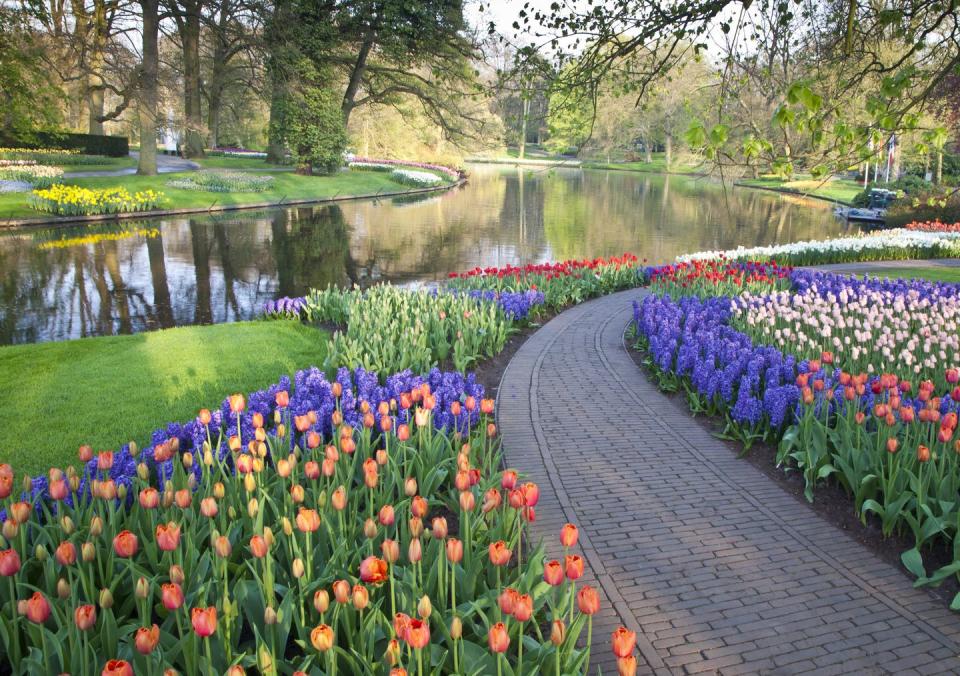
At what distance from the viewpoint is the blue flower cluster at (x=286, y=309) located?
1057 centimetres

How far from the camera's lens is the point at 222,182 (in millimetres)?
31141

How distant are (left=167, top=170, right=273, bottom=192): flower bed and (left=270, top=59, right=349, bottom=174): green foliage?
146 inches

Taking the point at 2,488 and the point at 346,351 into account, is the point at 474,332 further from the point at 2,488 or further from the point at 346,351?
the point at 2,488

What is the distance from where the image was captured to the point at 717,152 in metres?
4.93

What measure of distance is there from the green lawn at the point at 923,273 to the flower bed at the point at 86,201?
23243 mm

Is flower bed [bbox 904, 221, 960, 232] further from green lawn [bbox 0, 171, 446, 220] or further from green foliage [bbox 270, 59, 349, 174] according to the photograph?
green foliage [bbox 270, 59, 349, 174]

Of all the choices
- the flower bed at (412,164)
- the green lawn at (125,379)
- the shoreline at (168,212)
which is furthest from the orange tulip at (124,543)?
the flower bed at (412,164)

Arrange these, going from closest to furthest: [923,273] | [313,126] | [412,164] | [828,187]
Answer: [923,273]
[313,126]
[828,187]
[412,164]

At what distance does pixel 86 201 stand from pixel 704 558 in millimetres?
24810

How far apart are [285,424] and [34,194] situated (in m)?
23.1

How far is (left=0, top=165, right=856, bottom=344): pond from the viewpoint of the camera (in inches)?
490

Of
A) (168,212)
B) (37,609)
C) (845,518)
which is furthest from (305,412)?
(168,212)

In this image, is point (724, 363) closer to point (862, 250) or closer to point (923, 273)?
point (923, 273)

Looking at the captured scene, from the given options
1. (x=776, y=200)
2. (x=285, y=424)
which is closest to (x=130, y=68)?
(x=285, y=424)
